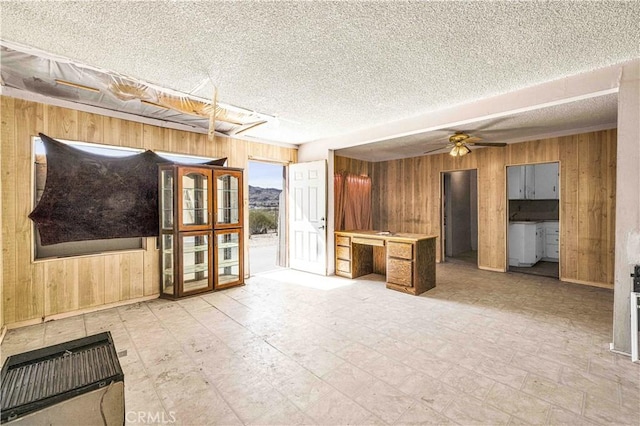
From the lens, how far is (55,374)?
1.13 m

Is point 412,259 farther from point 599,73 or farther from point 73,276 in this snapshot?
point 73,276

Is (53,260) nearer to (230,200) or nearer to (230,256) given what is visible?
(230,256)

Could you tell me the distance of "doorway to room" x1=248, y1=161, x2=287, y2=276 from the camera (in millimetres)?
5824

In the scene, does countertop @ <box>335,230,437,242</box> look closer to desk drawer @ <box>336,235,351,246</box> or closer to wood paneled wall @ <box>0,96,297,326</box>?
desk drawer @ <box>336,235,351,246</box>

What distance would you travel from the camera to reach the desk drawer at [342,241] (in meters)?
4.97

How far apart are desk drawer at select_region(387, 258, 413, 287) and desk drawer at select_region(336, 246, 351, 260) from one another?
83 cm

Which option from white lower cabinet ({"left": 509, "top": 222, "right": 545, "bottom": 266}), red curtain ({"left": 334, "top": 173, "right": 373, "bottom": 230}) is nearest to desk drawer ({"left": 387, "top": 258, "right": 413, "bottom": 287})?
red curtain ({"left": 334, "top": 173, "right": 373, "bottom": 230})

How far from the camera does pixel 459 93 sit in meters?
3.13

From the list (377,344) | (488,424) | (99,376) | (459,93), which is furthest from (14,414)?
(459,93)

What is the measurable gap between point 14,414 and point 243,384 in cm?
135

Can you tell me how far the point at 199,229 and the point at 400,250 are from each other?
2967 mm

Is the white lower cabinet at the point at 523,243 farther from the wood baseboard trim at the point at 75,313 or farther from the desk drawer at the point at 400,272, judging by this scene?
the wood baseboard trim at the point at 75,313
